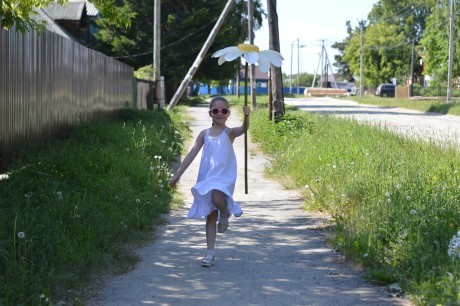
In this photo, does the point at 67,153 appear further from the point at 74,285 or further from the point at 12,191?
the point at 74,285

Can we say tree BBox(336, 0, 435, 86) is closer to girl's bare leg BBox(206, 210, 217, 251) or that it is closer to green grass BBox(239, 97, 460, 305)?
green grass BBox(239, 97, 460, 305)

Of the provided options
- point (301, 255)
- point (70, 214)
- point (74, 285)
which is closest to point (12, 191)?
point (70, 214)

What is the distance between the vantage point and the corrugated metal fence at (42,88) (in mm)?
9367

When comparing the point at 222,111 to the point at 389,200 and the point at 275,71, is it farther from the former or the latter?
the point at 275,71

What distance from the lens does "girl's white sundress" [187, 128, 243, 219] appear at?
6.12 metres

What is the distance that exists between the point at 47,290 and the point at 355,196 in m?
3.97

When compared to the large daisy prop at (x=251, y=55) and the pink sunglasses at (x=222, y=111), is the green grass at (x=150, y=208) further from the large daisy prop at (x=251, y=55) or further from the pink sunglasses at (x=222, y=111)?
the large daisy prop at (x=251, y=55)

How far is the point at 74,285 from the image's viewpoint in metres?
5.22

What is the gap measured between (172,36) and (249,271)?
3941 cm

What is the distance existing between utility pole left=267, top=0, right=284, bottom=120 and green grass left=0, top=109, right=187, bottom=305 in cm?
754

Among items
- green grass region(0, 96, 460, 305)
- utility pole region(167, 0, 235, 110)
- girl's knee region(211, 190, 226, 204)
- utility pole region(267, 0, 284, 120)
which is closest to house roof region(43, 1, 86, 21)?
utility pole region(167, 0, 235, 110)

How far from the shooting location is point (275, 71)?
62.3 feet

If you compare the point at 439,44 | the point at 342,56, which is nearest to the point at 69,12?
the point at 439,44

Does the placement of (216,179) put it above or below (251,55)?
below
